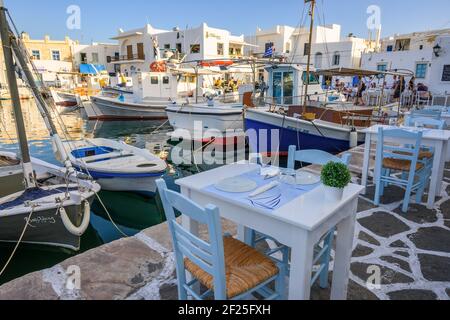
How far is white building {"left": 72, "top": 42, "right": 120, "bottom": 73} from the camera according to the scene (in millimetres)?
36781

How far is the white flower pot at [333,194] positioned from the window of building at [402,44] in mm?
28955

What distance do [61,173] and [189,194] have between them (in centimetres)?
468

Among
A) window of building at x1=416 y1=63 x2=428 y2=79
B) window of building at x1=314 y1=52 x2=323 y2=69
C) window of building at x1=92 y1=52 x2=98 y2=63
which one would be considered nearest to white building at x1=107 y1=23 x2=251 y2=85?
window of building at x1=92 y1=52 x2=98 y2=63

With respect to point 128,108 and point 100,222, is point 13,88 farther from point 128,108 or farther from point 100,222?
point 128,108

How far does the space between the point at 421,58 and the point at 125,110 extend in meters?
19.4

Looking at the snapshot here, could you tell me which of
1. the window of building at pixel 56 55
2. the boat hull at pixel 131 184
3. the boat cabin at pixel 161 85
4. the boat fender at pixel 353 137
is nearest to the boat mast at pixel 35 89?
the boat hull at pixel 131 184

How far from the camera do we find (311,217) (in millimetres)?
1474

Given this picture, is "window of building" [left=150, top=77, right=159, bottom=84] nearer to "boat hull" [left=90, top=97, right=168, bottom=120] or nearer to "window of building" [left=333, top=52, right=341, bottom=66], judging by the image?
Result: "boat hull" [left=90, top=97, right=168, bottom=120]

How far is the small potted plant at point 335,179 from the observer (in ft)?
5.35

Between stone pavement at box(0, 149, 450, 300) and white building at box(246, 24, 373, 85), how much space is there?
22509 millimetres

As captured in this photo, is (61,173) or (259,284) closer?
(259,284)
